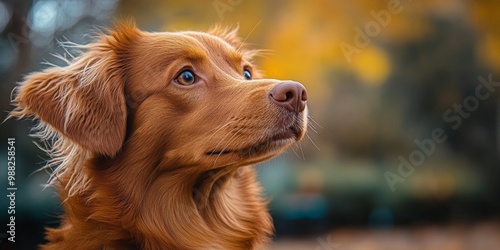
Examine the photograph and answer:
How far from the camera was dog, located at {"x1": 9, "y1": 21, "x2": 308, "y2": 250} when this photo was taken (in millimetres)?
2877

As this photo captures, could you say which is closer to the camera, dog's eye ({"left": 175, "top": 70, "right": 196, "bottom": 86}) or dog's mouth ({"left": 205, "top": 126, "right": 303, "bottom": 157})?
dog's mouth ({"left": 205, "top": 126, "right": 303, "bottom": 157})

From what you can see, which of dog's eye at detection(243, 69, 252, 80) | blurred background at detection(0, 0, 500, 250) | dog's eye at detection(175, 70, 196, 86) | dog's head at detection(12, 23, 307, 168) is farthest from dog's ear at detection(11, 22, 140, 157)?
blurred background at detection(0, 0, 500, 250)

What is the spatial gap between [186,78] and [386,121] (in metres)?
5.68

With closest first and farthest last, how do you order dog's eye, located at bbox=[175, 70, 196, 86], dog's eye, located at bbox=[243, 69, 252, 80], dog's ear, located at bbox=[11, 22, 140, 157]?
dog's ear, located at bbox=[11, 22, 140, 157]
dog's eye, located at bbox=[175, 70, 196, 86]
dog's eye, located at bbox=[243, 69, 252, 80]

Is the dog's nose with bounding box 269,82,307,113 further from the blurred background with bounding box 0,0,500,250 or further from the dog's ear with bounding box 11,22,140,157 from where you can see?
the blurred background with bounding box 0,0,500,250

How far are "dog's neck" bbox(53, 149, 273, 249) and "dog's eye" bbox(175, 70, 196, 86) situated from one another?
414 mm

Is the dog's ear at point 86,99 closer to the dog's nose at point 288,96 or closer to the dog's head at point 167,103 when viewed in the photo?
the dog's head at point 167,103

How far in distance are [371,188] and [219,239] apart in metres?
5.12

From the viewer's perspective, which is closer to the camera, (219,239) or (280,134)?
(280,134)

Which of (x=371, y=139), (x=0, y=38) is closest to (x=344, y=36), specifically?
(x=371, y=139)

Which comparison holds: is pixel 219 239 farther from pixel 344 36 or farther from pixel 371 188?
pixel 371 188

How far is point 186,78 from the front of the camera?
3055mm

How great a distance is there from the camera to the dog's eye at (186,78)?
304 centimetres

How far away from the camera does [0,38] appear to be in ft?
18.0
